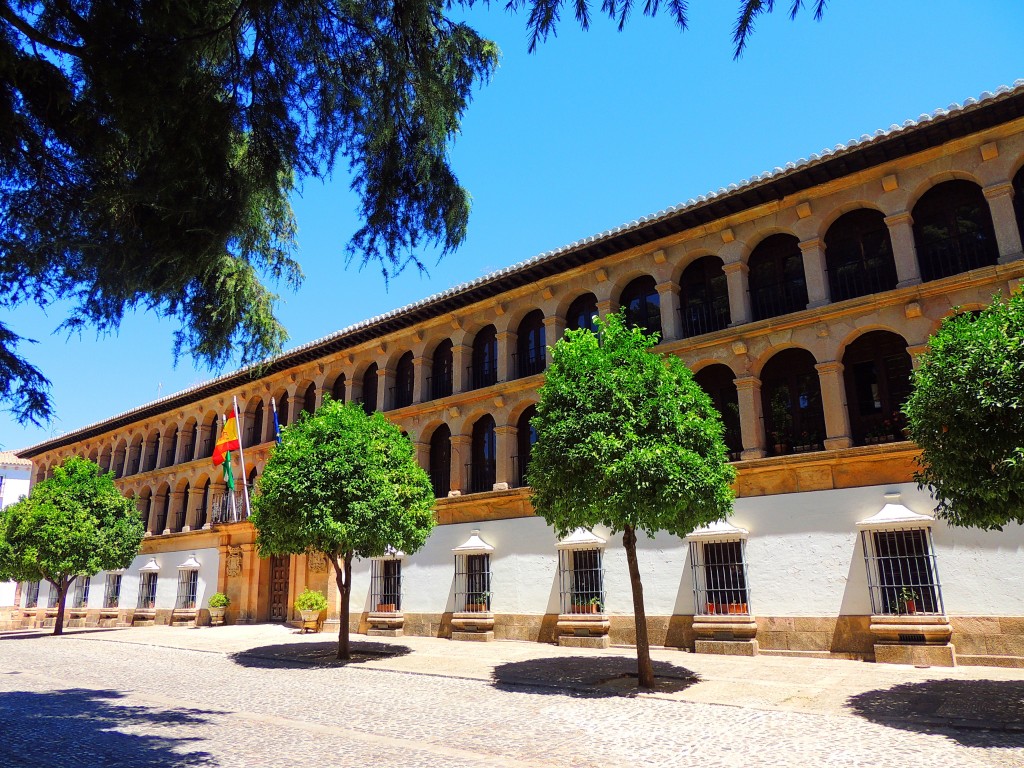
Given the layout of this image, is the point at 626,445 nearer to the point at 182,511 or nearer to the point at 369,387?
the point at 369,387

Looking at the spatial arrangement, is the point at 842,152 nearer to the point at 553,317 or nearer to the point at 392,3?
the point at 553,317

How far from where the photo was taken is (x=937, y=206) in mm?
15492

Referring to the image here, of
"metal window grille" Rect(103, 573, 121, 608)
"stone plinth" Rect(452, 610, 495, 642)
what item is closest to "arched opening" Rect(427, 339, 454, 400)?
"stone plinth" Rect(452, 610, 495, 642)

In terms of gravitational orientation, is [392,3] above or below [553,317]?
below

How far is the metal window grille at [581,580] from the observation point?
17812mm

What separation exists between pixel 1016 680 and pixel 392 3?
1313 cm

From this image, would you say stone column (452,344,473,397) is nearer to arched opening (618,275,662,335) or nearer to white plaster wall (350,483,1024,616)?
white plaster wall (350,483,1024,616)

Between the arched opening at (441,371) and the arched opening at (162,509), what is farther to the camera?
the arched opening at (162,509)

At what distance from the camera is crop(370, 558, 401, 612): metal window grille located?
73.4 feet

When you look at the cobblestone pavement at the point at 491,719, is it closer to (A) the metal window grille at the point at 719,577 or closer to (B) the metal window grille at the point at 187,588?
(A) the metal window grille at the point at 719,577

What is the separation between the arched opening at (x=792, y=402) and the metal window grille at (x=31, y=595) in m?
41.1

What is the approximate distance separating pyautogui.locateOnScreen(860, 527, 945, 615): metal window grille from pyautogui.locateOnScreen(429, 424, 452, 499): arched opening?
1262cm

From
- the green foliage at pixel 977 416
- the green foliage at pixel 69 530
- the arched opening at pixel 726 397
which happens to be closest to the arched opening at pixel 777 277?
the arched opening at pixel 726 397

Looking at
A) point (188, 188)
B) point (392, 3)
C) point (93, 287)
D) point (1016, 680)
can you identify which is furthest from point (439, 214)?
point (1016, 680)
